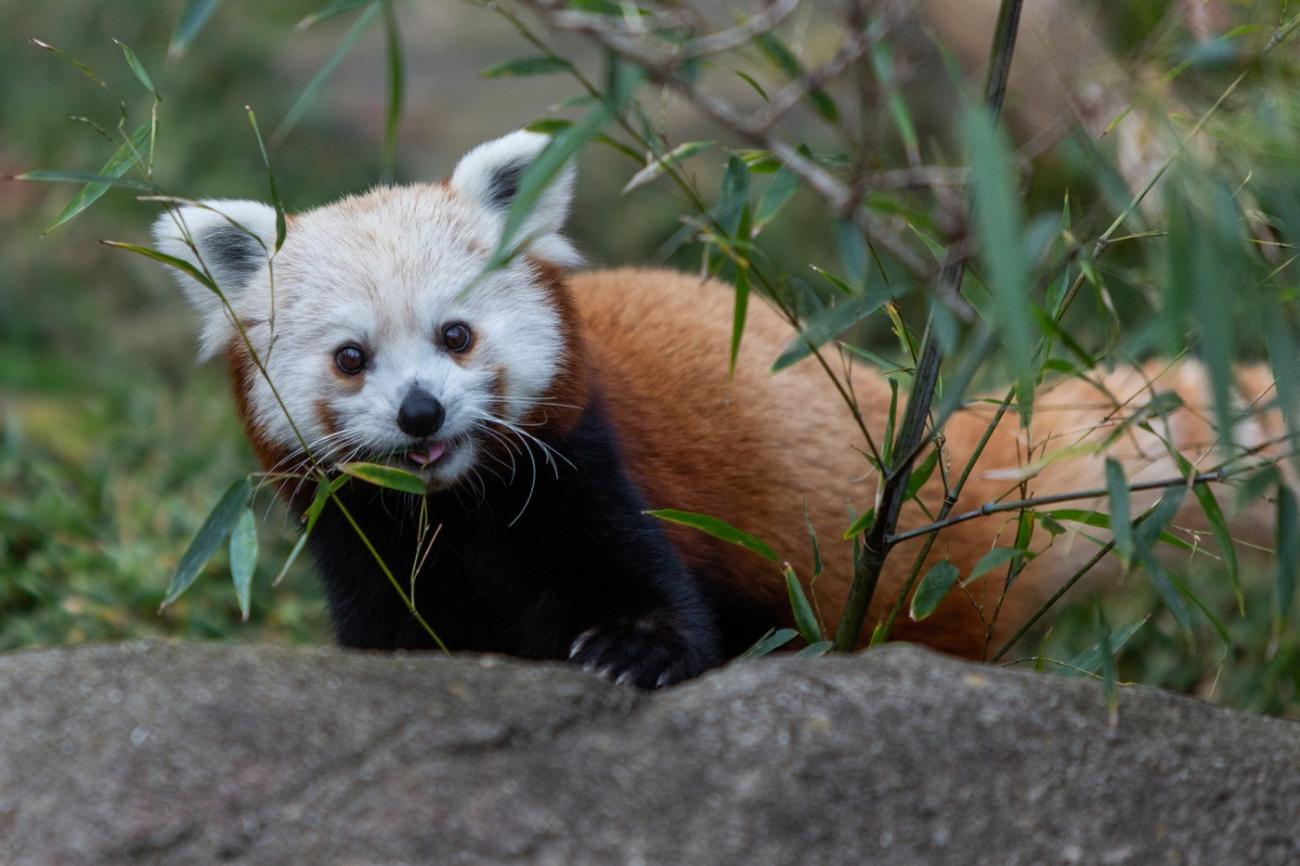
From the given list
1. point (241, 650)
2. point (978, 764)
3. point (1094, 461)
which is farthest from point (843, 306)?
point (1094, 461)

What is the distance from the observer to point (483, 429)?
2367 mm

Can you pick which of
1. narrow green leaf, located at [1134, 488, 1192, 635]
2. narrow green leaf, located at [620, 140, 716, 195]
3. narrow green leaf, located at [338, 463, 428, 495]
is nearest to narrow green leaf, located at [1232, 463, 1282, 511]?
narrow green leaf, located at [1134, 488, 1192, 635]

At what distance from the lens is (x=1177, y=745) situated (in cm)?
163

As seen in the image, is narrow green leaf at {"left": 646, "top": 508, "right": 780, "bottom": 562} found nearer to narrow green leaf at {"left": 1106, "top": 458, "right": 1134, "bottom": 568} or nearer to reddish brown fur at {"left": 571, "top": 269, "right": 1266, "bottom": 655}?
narrow green leaf at {"left": 1106, "top": 458, "right": 1134, "bottom": 568}

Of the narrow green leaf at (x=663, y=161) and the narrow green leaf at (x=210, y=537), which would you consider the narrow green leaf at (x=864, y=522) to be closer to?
the narrow green leaf at (x=663, y=161)

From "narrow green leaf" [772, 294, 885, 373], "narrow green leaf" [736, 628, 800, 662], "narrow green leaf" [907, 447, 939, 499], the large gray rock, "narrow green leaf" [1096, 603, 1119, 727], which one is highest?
"narrow green leaf" [772, 294, 885, 373]

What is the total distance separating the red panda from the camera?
2.34m

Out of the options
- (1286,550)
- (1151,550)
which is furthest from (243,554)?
(1286,550)

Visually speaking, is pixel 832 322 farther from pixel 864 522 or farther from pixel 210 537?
pixel 210 537

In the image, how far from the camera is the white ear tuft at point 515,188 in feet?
8.52

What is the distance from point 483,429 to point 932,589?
2.67 feet

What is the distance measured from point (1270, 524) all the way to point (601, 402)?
1585 mm

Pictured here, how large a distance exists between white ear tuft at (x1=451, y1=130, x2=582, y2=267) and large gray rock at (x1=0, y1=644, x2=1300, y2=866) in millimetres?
1122

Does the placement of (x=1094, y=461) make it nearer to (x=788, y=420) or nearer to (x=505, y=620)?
(x=788, y=420)
